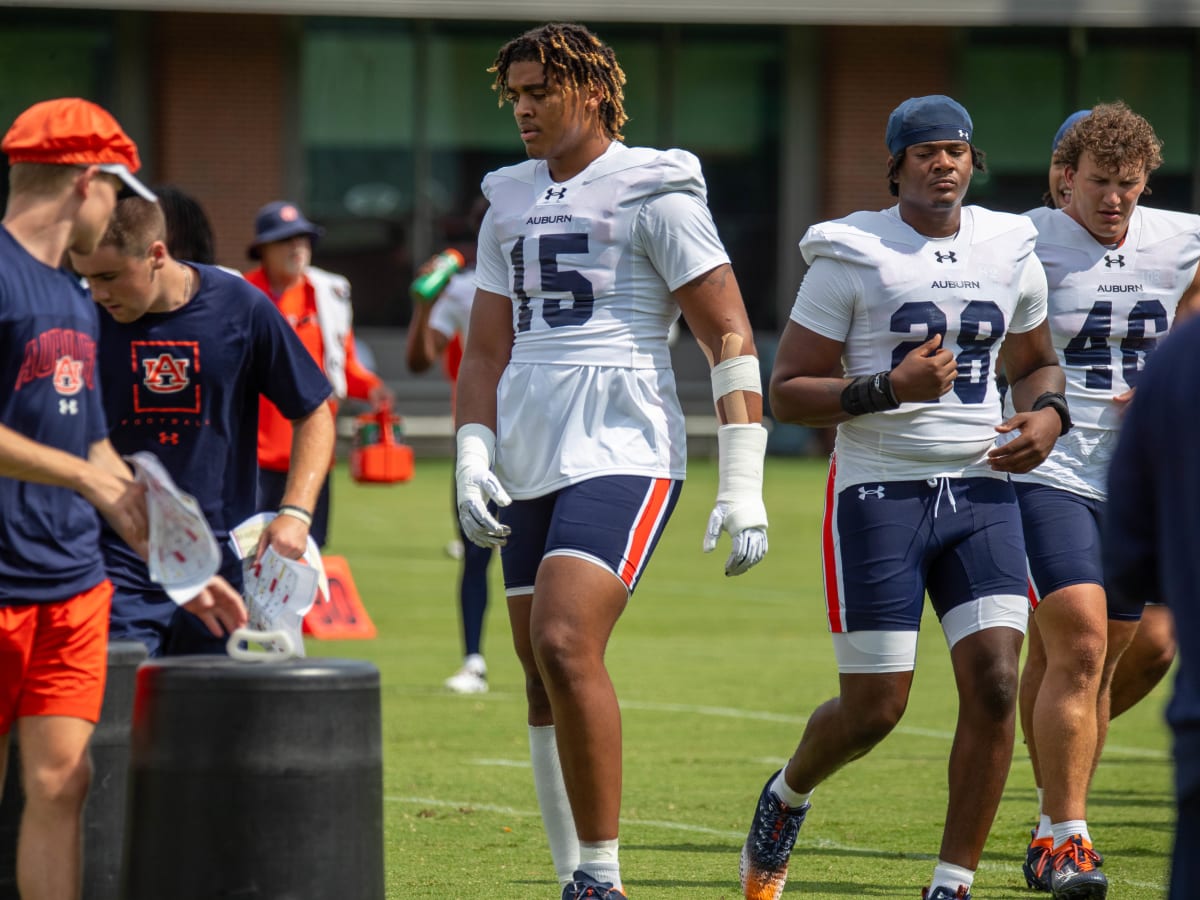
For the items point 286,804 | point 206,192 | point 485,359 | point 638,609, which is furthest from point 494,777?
point 206,192

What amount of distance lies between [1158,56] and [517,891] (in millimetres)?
25366

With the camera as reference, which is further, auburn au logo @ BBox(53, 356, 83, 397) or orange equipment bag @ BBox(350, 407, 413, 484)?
orange equipment bag @ BBox(350, 407, 413, 484)

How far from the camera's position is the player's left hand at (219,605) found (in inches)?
189

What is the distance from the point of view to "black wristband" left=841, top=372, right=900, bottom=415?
19.3ft

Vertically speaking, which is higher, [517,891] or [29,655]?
[29,655]

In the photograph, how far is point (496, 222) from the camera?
6031mm

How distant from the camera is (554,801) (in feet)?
19.6

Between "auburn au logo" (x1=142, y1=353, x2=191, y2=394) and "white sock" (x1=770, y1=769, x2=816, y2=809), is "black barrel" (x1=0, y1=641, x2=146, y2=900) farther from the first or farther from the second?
"white sock" (x1=770, y1=769, x2=816, y2=809)

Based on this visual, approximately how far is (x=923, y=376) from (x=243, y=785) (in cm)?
231

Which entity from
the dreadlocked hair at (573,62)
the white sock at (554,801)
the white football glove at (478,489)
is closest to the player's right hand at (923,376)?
the dreadlocked hair at (573,62)

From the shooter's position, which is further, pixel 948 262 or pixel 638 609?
pixel 638 609

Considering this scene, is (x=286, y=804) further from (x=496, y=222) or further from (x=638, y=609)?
(x=638, y=609)

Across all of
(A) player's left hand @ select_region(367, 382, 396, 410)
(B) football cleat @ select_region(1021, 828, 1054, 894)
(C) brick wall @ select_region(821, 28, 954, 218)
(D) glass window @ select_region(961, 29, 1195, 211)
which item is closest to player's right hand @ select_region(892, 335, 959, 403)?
(B) football cleat @ select_region(1021, 828, 1054, 894)

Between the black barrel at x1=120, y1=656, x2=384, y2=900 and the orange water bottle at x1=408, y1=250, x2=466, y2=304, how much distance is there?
675cm
